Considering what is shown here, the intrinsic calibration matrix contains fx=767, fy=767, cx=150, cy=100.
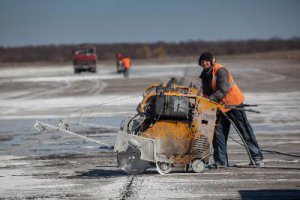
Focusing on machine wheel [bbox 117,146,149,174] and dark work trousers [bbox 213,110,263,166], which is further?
dark work trousers [bbox 213,110,263,166]

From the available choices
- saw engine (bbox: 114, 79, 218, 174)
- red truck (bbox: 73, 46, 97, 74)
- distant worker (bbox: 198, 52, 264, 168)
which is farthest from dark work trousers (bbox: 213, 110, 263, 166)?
red truck (bbox: 73, 46, 97, 74)

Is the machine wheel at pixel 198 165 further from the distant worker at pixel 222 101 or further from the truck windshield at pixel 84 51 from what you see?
the truck windshield at pixel 84 51

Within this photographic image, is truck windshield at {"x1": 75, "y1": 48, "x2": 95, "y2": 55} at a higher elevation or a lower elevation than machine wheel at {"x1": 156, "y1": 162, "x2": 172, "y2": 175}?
lower

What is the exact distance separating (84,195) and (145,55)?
13979 centimetres

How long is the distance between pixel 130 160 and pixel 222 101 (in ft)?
5.74

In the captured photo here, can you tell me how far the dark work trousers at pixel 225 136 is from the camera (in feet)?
37.4

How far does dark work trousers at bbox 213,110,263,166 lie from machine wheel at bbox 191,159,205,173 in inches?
24.6

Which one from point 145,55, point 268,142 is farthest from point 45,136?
point 145,55

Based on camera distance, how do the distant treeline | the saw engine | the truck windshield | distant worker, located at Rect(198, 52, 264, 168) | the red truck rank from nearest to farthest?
the saw engine → distant worker, located at Rect(198, 52, 264, 168) → the red truck → the truck windshield → the distant treeline

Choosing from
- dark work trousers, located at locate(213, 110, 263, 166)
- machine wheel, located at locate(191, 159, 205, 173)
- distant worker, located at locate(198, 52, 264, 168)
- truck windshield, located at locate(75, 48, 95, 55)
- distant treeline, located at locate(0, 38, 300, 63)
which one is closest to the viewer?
machine wheel, located at locate(191, 159, 205, 173)

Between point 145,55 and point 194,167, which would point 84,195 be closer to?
point 194,167

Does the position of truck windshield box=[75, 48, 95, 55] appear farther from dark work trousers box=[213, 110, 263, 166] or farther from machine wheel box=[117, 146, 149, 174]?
machine wheel box=[117, 146, 149, 174]

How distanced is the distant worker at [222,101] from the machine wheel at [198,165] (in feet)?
2.02

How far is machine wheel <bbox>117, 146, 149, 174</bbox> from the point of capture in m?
10.7
